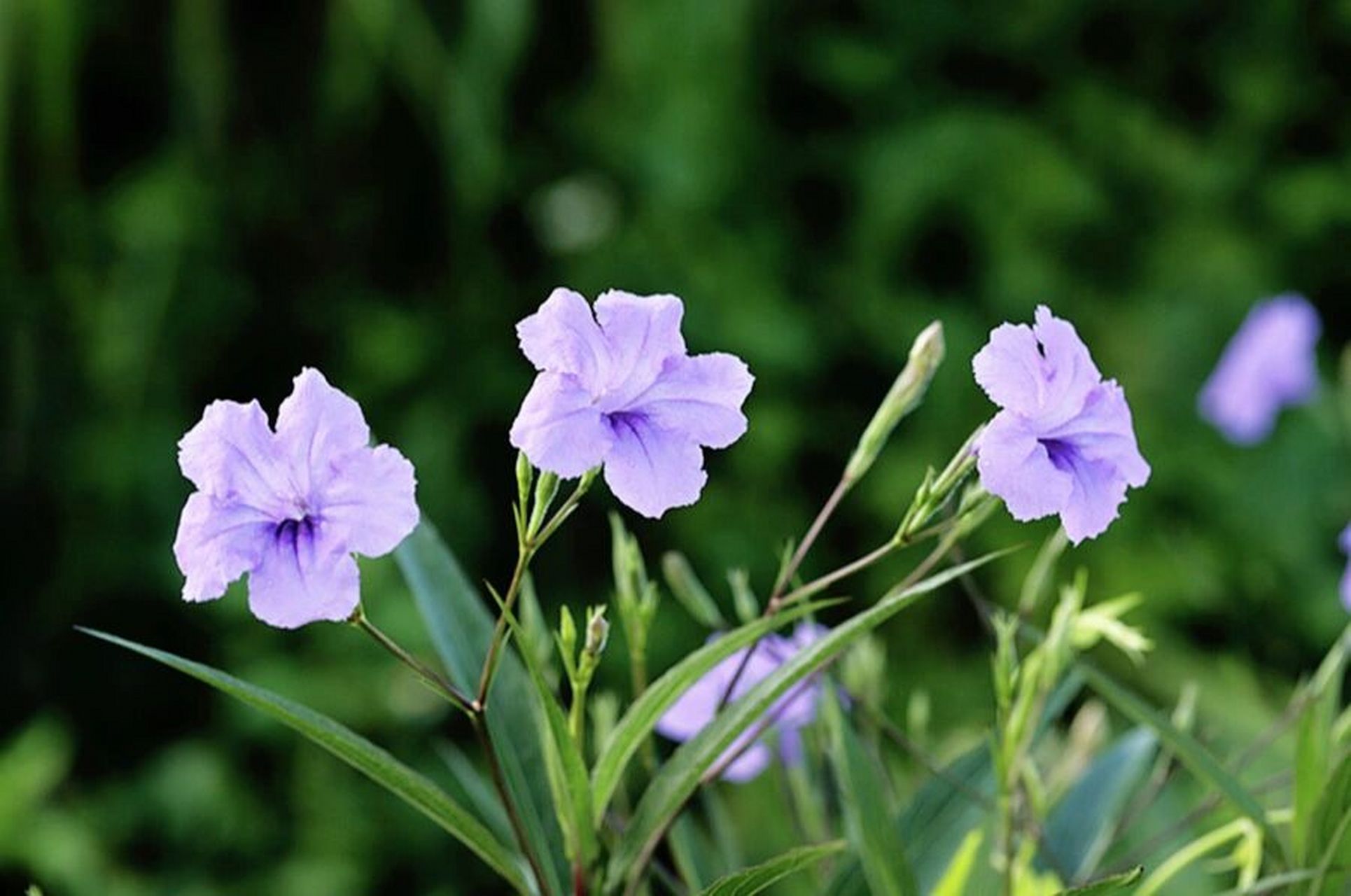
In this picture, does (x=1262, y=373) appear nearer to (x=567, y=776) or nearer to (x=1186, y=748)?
(x=1186, y=748)

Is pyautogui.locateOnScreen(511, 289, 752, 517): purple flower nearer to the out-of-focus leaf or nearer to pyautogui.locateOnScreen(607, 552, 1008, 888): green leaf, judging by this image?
pyautogui.locateOnScreen(607, 552, 1008, 888): green leaf

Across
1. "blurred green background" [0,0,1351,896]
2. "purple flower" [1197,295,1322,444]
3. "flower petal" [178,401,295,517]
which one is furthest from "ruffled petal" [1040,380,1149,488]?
"blurred green background" [0,0,1351,896]

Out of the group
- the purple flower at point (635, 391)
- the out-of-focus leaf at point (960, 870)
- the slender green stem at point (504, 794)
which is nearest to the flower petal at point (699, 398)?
the purple flower at point (635, 391)

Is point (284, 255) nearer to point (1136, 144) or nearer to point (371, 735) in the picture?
point (371, 735)

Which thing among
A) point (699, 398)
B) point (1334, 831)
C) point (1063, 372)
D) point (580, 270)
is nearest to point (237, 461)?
point (699, 398)

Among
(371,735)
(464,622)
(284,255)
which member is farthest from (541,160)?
(464,622)

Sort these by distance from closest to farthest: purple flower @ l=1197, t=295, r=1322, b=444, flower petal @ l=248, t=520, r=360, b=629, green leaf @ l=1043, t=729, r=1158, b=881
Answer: flower petal @ l=248, t=520, r=360, b=629 → green leaf @ l=1043, t=729, r=1158, b=881 → purple flower @ l=1197, t=295, r=1322, b=444
